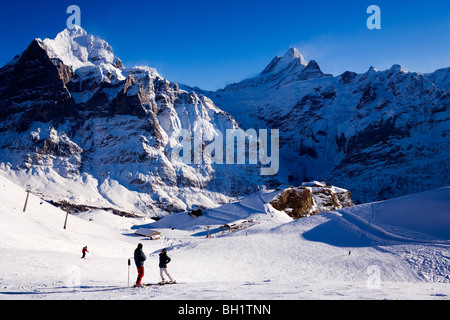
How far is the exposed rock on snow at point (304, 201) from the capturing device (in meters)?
91.3

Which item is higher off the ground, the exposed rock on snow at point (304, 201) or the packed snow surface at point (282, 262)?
the exposed rock on snow at point (304, 201)

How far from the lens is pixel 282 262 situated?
27109mm

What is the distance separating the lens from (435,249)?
82.4 feet

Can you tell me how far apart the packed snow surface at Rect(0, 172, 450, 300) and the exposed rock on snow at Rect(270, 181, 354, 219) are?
49.8 meters

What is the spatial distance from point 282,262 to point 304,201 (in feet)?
227

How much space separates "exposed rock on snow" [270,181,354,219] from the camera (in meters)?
91.3

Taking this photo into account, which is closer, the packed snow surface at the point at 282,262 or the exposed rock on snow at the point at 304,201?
the packed snow surface at the point at 282,262

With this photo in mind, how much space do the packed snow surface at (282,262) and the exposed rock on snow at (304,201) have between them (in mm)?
49792

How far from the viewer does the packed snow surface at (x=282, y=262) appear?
1259 centimetres

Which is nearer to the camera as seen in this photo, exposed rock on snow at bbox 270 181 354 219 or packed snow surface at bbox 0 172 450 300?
packed snow surface at bbox 0 172 450 300
